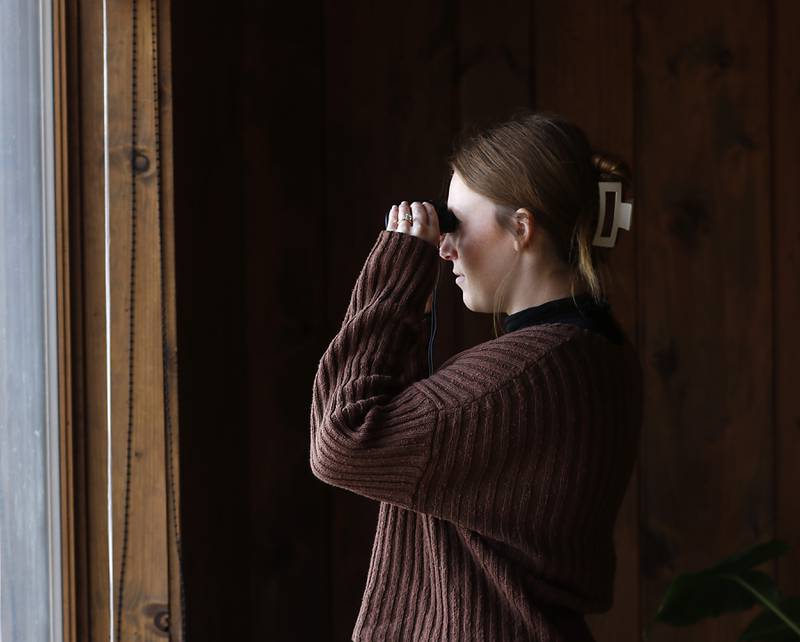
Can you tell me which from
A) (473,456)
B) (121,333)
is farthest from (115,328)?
(473,456)

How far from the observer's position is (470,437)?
96 cm

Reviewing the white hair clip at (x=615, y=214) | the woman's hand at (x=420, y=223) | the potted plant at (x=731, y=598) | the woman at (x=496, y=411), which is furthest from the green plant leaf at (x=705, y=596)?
the woman's hand at (x=420, y=223)

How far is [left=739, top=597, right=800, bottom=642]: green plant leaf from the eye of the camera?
4.34ft

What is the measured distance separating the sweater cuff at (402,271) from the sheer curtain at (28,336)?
0.43 metres

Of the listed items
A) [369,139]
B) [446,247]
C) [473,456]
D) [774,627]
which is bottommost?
[774,627]

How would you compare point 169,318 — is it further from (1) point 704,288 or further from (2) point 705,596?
(1) point 704,288

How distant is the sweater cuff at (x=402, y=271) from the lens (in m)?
1.04

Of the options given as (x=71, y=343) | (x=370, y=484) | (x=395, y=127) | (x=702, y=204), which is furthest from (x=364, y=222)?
(x=370, y=484)

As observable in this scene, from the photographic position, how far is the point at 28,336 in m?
1.17

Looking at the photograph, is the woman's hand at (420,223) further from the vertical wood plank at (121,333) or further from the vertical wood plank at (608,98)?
the vertical wood plank at (608,98)

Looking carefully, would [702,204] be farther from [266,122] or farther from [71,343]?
[71,343]

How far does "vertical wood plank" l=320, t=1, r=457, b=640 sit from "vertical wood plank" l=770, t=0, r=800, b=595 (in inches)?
24.3

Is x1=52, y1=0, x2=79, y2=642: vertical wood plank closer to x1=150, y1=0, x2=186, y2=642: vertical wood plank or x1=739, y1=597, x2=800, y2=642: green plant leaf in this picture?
x1=150, y1=0, x2=186, y2=642: vertical wood plank

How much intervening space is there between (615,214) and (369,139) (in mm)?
887
